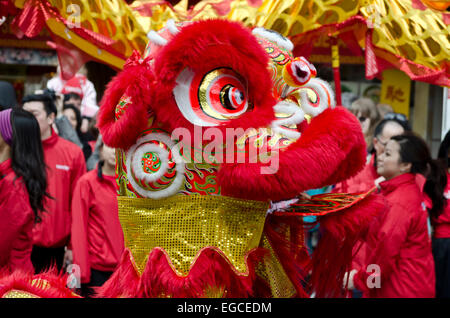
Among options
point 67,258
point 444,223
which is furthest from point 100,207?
point 444,223

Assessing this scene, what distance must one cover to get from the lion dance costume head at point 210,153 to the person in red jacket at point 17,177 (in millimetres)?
1146

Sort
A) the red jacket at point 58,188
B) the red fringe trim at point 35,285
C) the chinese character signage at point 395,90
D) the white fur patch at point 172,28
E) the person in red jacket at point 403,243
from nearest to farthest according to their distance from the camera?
the red fringe trim at point 35,285 < the white fur patch at point 172,28 < the person in red jacket at point 403,243 < the red jacket at point 58,188 < the chinese character signage at point 395,90

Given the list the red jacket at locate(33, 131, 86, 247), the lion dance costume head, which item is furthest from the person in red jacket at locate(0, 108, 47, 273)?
the lion dance costume head

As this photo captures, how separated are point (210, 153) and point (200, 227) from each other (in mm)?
232

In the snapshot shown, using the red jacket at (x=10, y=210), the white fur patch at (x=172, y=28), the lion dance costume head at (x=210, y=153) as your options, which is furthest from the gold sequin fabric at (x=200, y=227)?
the red jacket at (x=10, y=210)

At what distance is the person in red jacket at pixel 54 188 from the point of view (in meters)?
4.00

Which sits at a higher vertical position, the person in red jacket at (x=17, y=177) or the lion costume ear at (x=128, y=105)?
the lion costume ear at (x=128, y=105)

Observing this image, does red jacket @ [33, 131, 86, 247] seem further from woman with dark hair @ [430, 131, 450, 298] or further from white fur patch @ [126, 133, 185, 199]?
woman with dark hair @ [430, 131, 450, 298]

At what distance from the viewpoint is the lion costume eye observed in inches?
79.1

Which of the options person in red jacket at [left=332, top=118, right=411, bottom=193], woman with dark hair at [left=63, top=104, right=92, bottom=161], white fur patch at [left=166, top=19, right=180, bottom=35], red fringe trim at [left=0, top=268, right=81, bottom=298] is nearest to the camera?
red fringe trim at [left=0, top=268, right=81, bottom=298]

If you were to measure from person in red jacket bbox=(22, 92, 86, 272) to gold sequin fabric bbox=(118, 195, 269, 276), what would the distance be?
2.02 metres

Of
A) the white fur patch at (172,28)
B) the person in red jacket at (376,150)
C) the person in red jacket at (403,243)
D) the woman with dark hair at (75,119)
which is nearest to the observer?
the white fur patch at (172,28)

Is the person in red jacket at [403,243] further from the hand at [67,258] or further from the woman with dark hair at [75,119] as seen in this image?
the woman with dark hair at [75,119]
